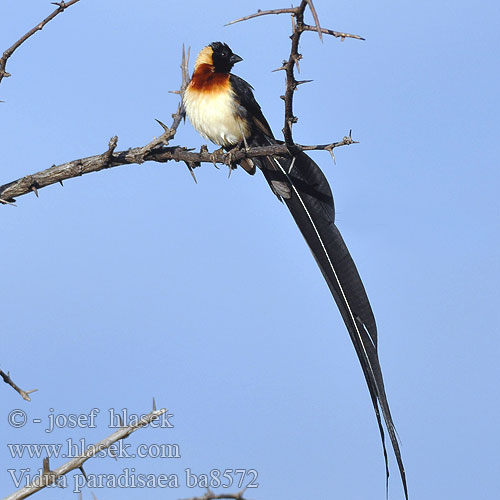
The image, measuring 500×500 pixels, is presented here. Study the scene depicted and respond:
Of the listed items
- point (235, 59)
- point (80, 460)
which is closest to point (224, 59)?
point (235, 59)

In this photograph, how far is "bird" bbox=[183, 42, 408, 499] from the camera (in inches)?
186

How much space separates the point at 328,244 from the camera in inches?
197

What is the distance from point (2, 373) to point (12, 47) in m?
1.93

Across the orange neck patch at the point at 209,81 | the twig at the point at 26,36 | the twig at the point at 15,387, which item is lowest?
the twig at the point at 15,387

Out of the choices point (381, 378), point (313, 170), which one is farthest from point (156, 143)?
point (381, 378)

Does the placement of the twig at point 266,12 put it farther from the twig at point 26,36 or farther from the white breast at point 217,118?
the white breast at point 217,118

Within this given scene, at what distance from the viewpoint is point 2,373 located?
3738 millimetres

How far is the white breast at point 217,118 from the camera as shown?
18.0 ft

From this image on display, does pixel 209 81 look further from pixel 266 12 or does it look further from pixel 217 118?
pixel 266 12

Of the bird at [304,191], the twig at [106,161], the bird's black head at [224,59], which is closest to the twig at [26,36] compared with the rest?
the twig at [106,161]

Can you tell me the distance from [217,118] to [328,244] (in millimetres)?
1309

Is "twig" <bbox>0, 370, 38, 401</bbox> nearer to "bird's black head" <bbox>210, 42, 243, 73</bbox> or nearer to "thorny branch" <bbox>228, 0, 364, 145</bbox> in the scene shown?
"thorny branch" <bbox>228, 0, 364, 145</bbox>

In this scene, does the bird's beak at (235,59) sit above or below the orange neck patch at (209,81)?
above

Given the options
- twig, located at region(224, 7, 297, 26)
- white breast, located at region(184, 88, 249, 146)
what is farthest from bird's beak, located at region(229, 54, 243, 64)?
twig, located at region(224, 7, 297, 26)
